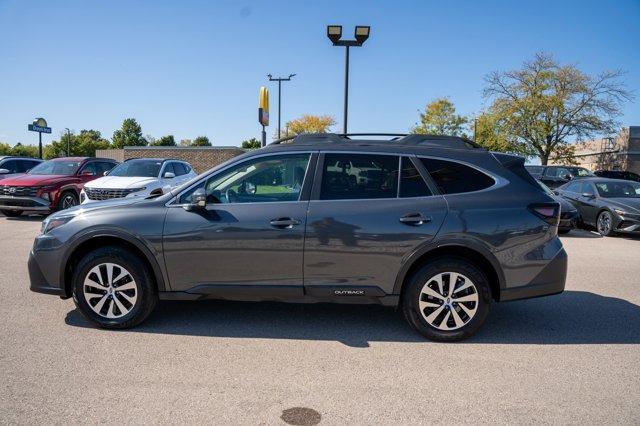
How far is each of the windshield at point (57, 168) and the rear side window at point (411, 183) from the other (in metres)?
12.2

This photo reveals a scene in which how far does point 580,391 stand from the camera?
3.43 meters

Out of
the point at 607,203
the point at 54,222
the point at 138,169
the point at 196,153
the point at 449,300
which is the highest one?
the point at 196,153

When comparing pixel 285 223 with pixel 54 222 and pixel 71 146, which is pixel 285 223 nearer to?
pixel 54 222

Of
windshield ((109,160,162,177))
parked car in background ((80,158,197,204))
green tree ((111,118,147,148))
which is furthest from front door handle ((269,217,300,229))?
green tree ((111,118,147,148))

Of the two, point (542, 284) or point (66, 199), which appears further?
point (66, 199)

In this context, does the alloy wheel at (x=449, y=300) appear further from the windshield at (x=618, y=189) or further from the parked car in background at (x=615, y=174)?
the parked car in background at (x=615, y=174)

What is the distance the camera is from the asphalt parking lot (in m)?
3.09

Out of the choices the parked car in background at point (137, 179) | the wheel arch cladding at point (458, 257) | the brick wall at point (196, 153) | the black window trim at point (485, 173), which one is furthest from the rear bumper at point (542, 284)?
the brick wall at point (196, 153)

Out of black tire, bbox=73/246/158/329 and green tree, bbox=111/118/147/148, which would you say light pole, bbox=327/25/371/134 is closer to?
black tire, bbox=73/246/158/329

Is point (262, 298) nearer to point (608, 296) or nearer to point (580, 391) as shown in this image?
point (580, 391)

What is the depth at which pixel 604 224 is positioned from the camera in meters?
12.1

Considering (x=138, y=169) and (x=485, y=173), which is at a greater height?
(x=485, y=173)

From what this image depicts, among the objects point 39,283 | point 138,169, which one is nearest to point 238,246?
point 39,283

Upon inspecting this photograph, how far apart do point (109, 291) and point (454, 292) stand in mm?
3206
